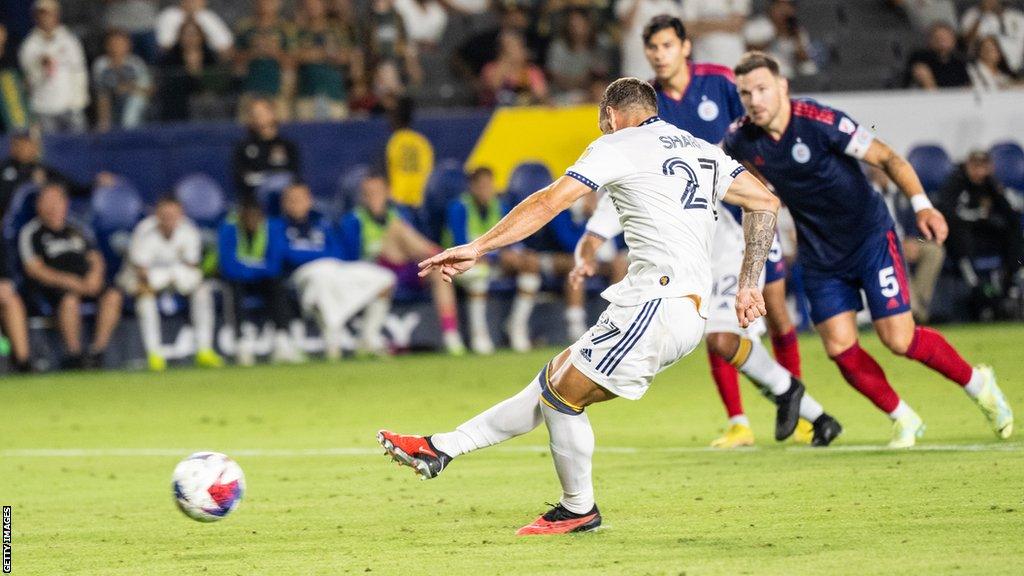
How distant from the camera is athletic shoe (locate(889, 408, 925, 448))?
378 inches

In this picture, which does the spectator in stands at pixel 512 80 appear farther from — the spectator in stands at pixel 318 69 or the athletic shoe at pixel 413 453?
the athletic shoe at pixel 413 453

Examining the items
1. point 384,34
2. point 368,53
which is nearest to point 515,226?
point 368,53

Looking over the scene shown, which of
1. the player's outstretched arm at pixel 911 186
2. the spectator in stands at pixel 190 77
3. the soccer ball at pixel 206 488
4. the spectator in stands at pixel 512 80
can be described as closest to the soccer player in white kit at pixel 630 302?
the soccer ball at pixel 206 488

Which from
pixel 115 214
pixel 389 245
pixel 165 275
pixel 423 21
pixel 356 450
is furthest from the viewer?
pixel 423 21

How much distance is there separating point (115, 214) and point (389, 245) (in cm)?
285

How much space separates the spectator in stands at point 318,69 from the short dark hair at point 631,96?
1239 centimetres

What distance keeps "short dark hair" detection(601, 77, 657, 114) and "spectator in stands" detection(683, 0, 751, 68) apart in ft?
40.0

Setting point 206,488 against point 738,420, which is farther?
point 738,420

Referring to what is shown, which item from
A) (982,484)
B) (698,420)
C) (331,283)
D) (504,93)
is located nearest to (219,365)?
(331,283)

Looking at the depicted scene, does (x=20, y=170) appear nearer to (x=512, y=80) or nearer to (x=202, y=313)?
(x=202, y=313)

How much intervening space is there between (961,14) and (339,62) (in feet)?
28.0

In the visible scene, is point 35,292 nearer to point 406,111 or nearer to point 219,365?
point 219,365

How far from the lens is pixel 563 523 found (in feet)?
23.5

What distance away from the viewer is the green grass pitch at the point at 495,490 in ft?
21.5
